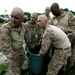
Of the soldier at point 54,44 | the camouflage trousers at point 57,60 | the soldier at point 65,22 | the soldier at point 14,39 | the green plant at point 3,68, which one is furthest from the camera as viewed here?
the green plant at point 3,68

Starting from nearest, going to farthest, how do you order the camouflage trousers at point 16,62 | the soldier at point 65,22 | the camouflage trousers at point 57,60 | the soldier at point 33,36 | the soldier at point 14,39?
the soldier at point 14,39
the camouflage trousers at point 16,62
the camouflage trousers at point 57,60
the soldier at point 33,36
the soldier at point 65,22

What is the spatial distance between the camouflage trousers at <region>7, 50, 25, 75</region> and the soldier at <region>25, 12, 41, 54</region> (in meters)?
0.44

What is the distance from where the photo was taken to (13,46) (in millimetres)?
5457

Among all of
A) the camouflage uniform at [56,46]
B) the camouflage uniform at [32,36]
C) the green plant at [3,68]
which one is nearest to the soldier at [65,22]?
the camouflage uniform at [32,36]

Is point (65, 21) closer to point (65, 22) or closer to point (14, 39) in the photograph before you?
point (65, 22)

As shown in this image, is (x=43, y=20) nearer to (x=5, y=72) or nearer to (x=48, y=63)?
(x=48, y=63)

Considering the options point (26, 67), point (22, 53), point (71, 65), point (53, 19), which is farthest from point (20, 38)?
point (71, 65)

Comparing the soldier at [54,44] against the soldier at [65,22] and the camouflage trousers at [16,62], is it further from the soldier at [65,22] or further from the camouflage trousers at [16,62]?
the soldier at [65,22]

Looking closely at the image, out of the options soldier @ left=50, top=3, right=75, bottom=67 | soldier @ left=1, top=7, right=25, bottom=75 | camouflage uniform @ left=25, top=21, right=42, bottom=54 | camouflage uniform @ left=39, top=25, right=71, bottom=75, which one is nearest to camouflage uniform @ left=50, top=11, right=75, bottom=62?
soldier @ left=50, top=3, right=75, bottom=67

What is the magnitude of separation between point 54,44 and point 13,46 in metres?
0.97

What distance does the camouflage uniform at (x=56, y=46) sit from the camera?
17.5 ft

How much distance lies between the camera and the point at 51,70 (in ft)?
19.1

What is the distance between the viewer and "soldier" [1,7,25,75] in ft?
16.2

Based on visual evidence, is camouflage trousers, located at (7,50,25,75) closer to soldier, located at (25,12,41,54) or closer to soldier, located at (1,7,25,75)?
soldier, located at (1,7,25,75)
